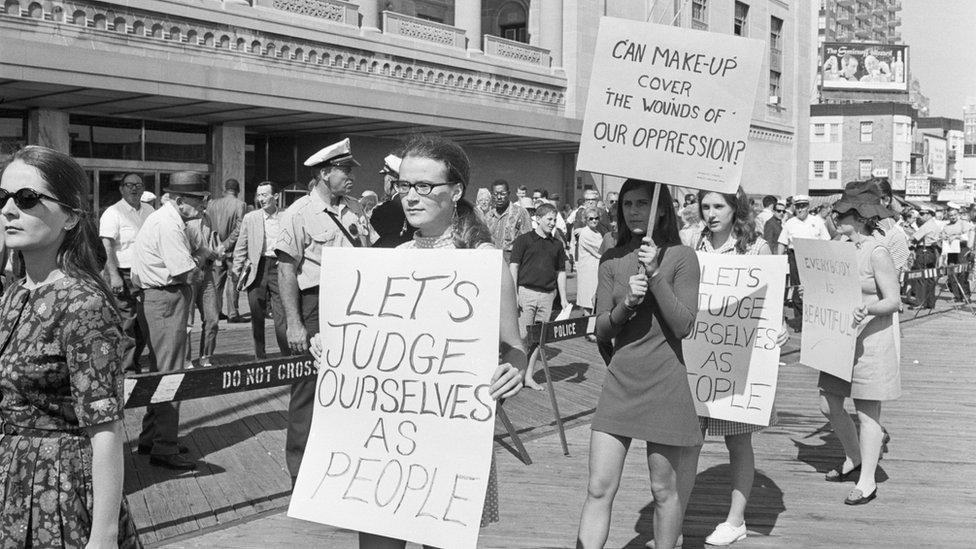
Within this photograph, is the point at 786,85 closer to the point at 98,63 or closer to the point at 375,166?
the point at 375,166

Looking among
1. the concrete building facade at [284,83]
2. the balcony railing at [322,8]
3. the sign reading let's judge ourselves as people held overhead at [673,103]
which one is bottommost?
the sign reading let's judge ourselves as people held overhead at [673,103]

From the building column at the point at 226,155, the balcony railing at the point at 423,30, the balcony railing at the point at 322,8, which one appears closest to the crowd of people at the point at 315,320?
the building column at the point at 226,155

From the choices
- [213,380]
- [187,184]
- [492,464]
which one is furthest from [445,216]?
[187,184]

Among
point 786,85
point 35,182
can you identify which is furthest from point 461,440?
Result: point 786,85

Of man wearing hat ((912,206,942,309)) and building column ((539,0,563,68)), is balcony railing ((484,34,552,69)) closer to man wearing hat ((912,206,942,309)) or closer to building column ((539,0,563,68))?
building column ((539,0,563,68))

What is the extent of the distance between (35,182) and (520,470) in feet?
16.9

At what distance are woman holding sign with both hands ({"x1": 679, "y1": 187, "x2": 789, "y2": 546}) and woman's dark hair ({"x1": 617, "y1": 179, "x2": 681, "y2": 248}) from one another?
0.91 metres

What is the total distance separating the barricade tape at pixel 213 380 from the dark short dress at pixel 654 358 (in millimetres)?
2032

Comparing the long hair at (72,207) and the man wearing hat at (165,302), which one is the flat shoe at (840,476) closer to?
the man wearing hat at (165,302)

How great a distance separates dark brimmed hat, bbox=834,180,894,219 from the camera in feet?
21.7

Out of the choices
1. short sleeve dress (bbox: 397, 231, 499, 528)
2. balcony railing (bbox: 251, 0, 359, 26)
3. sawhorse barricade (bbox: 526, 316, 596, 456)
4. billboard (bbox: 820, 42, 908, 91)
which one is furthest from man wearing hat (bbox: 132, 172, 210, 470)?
billboard (bbox: 820, 42, 908, 91)

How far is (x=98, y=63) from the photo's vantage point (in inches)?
739

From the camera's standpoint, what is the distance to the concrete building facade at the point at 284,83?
65.9 feet

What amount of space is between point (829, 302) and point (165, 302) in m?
4.66
